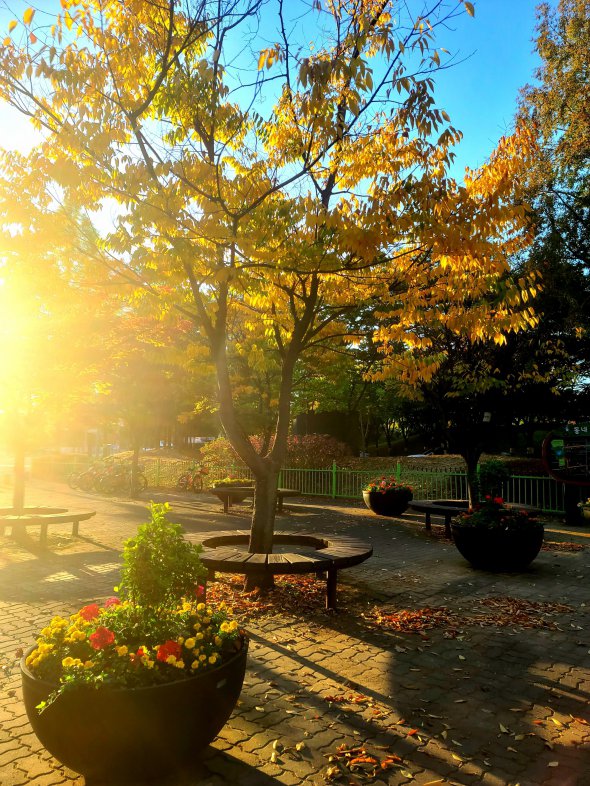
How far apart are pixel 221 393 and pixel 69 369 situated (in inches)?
277

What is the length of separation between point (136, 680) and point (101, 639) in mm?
274

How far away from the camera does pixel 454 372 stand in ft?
42.1

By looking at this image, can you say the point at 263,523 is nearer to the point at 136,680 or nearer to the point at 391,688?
the point at 391,688

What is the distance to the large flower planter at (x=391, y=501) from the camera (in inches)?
556

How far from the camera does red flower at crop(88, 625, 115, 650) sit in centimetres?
271

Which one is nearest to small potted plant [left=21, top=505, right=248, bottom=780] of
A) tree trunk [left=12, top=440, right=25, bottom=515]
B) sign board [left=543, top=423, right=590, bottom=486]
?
tree trunk [left=12, top=440, right=25, bottom=515]

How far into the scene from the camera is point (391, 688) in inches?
157

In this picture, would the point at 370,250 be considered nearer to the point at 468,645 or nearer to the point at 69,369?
the point at 468,645

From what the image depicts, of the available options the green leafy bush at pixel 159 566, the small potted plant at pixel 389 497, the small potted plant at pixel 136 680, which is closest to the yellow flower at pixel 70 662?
the small potted plant at pixel 136 680

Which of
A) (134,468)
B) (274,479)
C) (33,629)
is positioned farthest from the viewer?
(134,468)

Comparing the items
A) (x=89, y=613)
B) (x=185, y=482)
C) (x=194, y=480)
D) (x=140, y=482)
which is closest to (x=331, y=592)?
(x=89, y=613)

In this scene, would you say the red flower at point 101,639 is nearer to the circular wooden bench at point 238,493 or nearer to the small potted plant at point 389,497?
the circular wooden bench at point 238,493

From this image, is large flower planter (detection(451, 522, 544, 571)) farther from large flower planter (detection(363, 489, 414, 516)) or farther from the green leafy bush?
large flower planter (detection(363, 489, 414, 516))

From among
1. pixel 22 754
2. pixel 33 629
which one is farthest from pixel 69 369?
pixel 22 754
